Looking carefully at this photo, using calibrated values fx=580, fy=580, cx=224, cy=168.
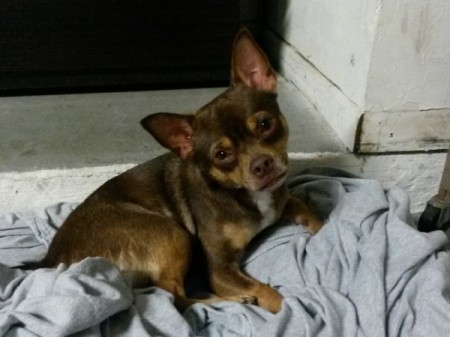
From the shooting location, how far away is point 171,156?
6.49 ft

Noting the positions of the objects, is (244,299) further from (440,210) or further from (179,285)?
(440,210)

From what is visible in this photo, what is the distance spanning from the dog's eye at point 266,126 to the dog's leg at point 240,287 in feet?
1.43

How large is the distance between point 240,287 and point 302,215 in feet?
1.28

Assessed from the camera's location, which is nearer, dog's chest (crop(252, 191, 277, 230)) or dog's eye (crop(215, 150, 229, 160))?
dog's eye (crop(215, 150, 229, 160))

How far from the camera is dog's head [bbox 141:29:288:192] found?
65.7 inches

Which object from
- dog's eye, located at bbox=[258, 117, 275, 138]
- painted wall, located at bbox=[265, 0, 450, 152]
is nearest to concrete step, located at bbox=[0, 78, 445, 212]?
painted wall, located at bbox=[265, 0, 450, 152]

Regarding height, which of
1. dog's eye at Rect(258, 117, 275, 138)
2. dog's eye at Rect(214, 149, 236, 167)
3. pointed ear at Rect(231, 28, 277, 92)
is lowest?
dog's eye at Rect(214, 149, 236, 167)

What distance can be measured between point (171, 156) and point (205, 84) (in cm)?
94

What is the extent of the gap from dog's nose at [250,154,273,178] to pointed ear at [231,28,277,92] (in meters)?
0.29

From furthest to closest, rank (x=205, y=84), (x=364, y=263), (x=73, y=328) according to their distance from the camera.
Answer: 1. (x=205, y=84)
2. (x=364, y=263)
3. (x=73, y=328)

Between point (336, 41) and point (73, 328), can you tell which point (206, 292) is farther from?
point (336, 41)

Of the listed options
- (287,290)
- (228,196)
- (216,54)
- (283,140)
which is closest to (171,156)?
(228,196)

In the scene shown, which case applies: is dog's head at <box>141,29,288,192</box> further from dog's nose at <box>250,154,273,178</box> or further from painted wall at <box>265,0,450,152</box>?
Answer: painted wall at <box>265,0,450,152</box>

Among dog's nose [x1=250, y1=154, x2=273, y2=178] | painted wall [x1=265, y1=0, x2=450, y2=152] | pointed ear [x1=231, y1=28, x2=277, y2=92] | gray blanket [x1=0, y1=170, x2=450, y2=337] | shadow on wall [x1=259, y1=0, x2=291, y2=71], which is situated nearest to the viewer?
gray blanket [x1=0, y1=170, x2=450, y2=337]
